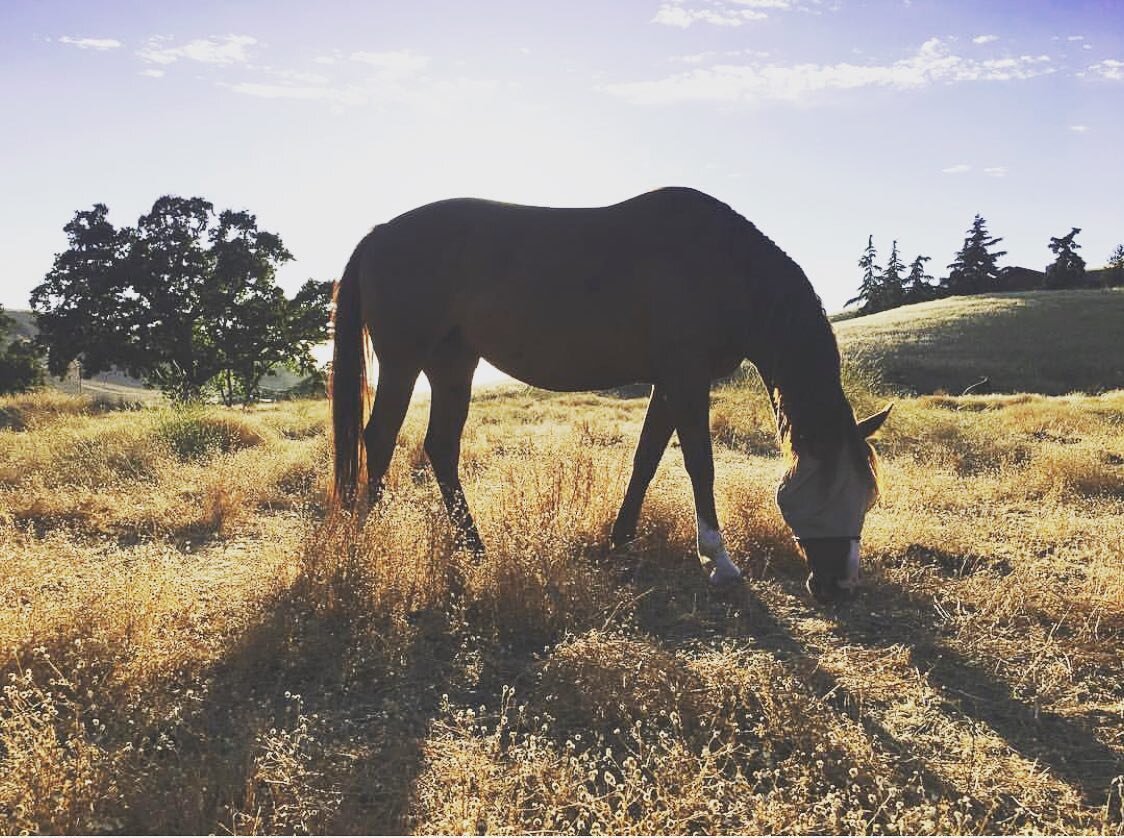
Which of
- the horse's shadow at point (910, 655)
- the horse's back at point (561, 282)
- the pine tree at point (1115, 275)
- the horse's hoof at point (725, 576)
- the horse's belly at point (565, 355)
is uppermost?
the pine tree at point (1115, 275)

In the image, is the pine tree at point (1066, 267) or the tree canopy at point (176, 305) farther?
the pine tree at point (1066, 267)

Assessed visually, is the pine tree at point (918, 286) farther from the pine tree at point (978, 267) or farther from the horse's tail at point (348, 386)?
the horse's tail at point (348, 386)

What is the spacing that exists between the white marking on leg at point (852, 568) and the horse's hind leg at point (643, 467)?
1540 mm

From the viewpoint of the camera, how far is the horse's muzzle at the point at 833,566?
13.0ft

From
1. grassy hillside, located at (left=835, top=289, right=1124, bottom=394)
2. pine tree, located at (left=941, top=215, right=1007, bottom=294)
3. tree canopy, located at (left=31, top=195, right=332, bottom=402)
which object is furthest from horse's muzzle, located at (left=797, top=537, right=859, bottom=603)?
pine tree, located at (left=941, top=215, right=1007, bottom=294)

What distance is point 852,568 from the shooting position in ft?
13.0

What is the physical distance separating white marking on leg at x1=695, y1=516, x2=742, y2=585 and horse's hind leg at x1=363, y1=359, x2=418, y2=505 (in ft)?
7.67

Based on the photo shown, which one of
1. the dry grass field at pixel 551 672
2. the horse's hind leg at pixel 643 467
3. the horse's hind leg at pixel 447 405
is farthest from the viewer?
the horse's hind leg at pixel 447 405

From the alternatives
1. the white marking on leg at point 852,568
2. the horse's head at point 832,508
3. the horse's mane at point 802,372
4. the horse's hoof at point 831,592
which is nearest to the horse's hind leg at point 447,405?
the horse's mane at point 802,372

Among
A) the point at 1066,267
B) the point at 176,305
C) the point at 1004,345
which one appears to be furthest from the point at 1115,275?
the point at 176,305

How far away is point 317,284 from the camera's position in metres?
36.1

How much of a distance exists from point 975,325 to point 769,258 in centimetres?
4507

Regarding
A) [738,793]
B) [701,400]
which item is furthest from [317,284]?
[738,793]

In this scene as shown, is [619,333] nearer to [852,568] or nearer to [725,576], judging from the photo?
[725,576]
